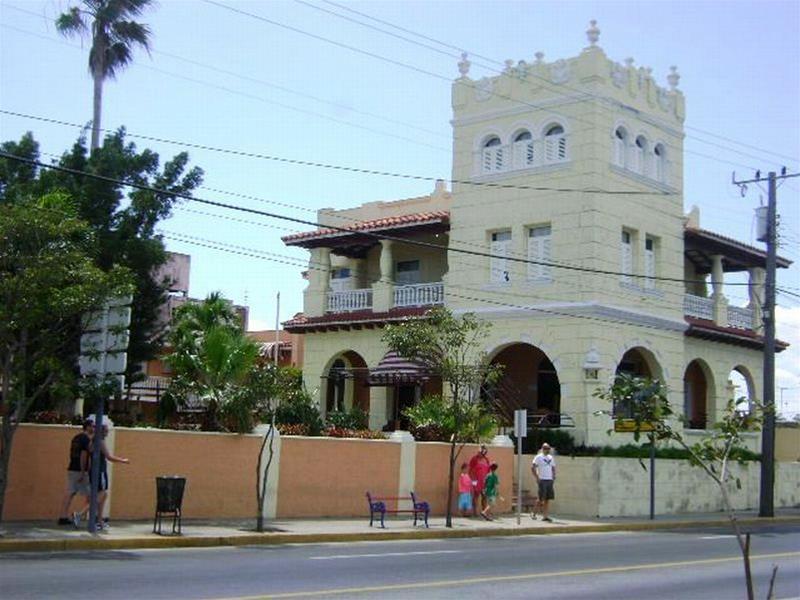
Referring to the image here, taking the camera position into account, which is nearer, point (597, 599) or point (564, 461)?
point (597, 599)

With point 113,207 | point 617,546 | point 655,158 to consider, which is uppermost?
point 655,158

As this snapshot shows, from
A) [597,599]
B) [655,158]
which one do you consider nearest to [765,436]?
[655,158]

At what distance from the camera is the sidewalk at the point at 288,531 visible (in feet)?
52.6

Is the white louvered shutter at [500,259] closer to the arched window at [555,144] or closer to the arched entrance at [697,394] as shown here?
the arched window at [555,144]

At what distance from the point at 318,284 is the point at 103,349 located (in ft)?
60.4

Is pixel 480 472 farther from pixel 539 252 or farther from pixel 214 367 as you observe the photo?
pixel 539 252

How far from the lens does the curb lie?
15586 mm

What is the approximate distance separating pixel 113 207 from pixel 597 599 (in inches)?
687

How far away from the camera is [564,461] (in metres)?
28.0

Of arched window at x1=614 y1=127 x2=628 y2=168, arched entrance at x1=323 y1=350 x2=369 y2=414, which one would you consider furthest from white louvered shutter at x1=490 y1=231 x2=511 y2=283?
arched entrance at x1=323 y1=350 x2=369 y2=414

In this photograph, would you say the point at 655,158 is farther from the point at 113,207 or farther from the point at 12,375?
the point at 12,375

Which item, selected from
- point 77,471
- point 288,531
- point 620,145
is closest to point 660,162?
point 620,145

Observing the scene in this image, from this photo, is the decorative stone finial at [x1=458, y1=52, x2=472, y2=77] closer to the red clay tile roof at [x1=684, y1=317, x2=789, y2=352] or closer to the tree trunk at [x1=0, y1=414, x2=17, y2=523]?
the red clay tile roof at [x1=684, y1=317, x2=789, y2=352]

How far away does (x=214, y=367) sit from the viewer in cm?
2362
